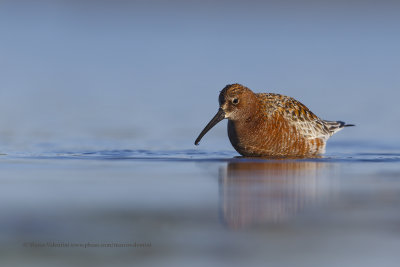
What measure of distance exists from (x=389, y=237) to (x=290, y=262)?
99cm

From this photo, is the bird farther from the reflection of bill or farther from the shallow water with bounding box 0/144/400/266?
the shallow water with bounding box 0/144/400/266

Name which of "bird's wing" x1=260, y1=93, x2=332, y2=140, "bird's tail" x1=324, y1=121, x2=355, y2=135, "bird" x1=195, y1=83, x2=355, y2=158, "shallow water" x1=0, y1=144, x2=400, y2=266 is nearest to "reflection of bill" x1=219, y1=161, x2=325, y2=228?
"shallow water" x1=0, y1=144, x2=400, y2=266

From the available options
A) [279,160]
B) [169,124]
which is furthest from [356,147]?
[169,124]

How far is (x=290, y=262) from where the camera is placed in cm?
469

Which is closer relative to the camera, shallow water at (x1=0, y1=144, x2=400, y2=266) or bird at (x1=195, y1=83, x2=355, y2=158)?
shallow water at (x1=0, y1=144, x2=400, y2=266)

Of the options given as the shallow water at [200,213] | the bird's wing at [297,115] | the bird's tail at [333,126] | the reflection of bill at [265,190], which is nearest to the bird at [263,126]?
the bird's wing at [297,115]

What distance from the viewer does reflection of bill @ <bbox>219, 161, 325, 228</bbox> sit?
600cm

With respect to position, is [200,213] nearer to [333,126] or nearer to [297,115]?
[297,115]

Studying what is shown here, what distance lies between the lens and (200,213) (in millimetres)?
6078

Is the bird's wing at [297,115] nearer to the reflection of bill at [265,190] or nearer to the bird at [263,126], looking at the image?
the bird at [263,126]

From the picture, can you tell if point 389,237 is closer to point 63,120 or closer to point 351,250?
point 351,250

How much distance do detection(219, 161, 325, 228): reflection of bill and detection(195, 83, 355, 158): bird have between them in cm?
108

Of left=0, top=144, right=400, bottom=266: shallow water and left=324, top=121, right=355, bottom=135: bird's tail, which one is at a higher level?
left=324, top=121, right=355, bottom=135: bird's tail

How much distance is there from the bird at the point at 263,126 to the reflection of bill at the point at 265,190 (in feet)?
3.53
